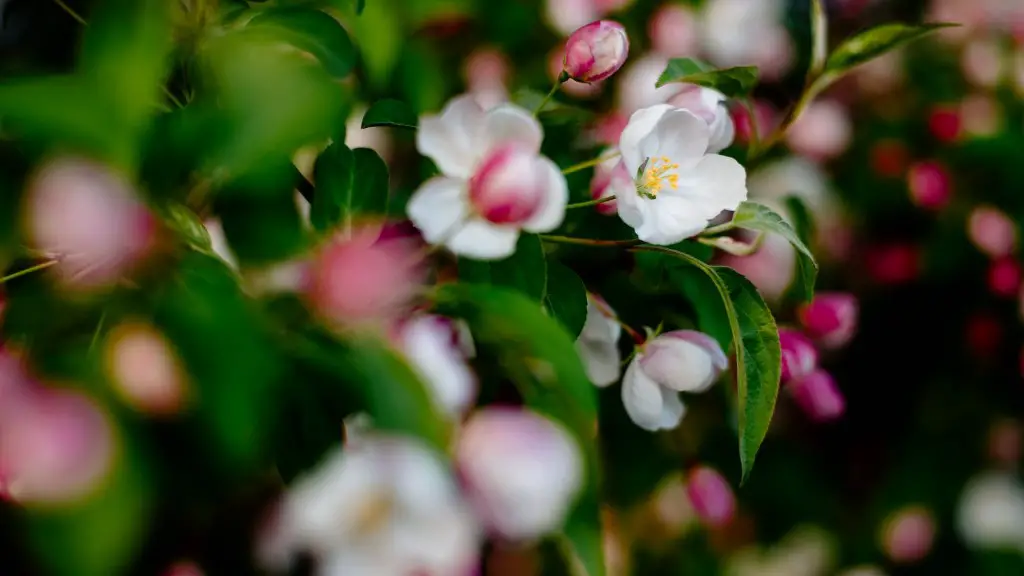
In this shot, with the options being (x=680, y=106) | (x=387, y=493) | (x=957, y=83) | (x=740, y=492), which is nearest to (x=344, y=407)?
(x=387, y=493)

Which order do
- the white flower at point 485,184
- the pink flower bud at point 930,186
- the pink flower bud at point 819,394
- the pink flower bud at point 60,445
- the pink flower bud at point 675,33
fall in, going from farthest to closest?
the pink flower bud at point 930,186 → the pink flower bud at point 675,33 → the pink flower bud at point 819,394 → the white flower at point 485,184 → the pink flower bud at point 60,445

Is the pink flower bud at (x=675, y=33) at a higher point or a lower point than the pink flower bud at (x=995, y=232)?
higher

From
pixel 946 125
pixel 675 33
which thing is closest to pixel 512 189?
pixel 675 33

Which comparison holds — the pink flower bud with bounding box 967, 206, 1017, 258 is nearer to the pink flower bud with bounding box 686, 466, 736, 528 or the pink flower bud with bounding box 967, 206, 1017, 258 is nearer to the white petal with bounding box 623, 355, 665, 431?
the pink flower bud with bounding box 686, 466, 736, 528

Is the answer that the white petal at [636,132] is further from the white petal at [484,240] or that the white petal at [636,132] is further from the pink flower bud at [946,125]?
the pink flower bud at [946,125]

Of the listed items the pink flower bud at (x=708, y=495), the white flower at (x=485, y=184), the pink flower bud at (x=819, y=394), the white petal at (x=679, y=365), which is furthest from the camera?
the pink flower bud at (x=708, y=495)

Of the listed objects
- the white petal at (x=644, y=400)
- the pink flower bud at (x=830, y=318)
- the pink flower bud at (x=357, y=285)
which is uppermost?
the pink flower bud at (x=357, y=285)

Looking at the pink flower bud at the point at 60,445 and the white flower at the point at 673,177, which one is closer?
the pink flower bud at the point at 60,445

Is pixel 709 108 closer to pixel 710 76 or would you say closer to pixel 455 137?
pixel 710 76

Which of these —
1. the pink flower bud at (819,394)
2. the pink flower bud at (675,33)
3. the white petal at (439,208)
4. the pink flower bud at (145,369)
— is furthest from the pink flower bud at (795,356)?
the pink flower bud at (675,33)
